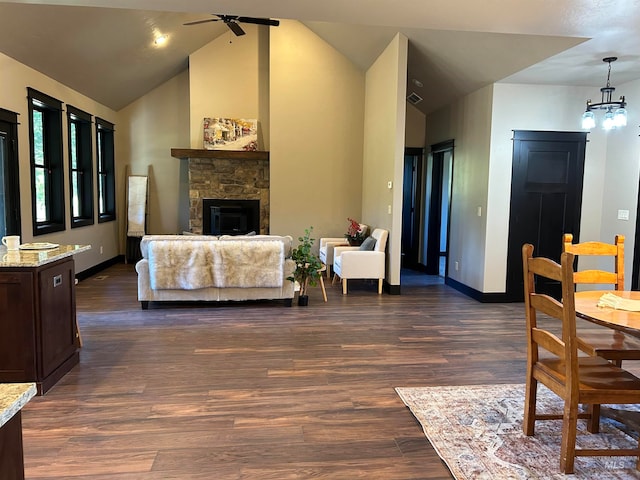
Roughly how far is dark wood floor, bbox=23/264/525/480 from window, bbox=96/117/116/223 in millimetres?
3325

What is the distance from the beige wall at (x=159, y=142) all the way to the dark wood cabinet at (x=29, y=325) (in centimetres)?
598

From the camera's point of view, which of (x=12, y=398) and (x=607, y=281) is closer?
(x=12, y=398)

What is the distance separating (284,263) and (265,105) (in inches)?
172

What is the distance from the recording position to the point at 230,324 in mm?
4598

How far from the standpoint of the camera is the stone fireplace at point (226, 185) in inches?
328

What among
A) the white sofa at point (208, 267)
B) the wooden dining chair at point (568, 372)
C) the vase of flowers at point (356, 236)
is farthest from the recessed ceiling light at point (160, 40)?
the wooden dining chair at point (568, 372)

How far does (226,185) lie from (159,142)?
67.2 inches

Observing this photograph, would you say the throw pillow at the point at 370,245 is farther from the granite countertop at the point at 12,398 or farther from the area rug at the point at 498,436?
the granite countertop at the point at 12,398

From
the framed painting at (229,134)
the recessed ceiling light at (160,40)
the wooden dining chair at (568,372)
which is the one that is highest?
the recessed ceiling light at (160,40)

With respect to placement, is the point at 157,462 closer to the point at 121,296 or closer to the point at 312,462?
the point at 312,462

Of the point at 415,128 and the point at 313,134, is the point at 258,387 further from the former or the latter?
the point at 415,128

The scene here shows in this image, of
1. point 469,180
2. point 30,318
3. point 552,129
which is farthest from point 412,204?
point 30,318

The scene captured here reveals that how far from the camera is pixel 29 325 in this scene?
2883mm

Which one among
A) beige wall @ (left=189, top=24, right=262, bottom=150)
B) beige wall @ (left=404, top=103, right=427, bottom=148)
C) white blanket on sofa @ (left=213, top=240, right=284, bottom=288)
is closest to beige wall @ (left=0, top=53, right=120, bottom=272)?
beige wall @ (left=189, top=24, right=262, bottom=150)
